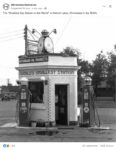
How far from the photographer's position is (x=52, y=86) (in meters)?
11.0

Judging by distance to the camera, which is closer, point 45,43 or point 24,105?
point 24,105

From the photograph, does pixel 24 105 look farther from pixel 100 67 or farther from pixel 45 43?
pixel 100 67

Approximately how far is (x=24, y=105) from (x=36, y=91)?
1.94 ft

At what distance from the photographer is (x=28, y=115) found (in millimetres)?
10961

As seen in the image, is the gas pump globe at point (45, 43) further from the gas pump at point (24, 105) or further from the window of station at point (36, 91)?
the gas pump at point (24, 105)

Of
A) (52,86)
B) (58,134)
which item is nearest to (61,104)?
(52,86)

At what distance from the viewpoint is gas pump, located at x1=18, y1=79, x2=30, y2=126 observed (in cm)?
1091

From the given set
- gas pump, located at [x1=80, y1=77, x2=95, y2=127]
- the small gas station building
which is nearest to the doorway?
the small gas station building

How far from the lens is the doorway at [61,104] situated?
37.1ft

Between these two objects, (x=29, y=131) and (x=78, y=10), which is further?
(x=29, y=131)
